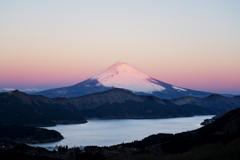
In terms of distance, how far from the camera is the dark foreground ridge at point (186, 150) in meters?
81.6

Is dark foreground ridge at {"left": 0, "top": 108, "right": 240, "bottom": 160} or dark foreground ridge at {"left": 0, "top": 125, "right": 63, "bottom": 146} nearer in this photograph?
dark foreground ridge at {"left": 0, "top": 108, "right": 240, "bottom": 160}

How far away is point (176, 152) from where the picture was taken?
9031 cm

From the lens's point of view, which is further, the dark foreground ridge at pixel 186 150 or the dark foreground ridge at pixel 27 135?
the dark foreground ridge at pixel 27 135

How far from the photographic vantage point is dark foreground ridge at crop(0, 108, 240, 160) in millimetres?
81625

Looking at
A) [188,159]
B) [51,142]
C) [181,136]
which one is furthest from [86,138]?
[188,159]

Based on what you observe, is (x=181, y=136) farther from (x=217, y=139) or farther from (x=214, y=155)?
(x=214, y=155)

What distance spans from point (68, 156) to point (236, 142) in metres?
33.7

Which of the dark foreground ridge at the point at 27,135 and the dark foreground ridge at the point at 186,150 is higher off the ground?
the dark foreground ridge at the point at 27,135

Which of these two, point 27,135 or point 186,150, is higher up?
point 27,135

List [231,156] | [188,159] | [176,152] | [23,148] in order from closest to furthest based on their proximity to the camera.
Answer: [231,156], [188,159], [176,152], [23,148]

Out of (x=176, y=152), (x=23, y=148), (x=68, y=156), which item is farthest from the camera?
(x=23, y=148)

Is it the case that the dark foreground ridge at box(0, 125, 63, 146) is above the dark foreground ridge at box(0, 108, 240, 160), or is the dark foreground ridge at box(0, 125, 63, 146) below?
above

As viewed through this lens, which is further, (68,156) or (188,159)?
(68,156)

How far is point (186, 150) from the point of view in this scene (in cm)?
9062
